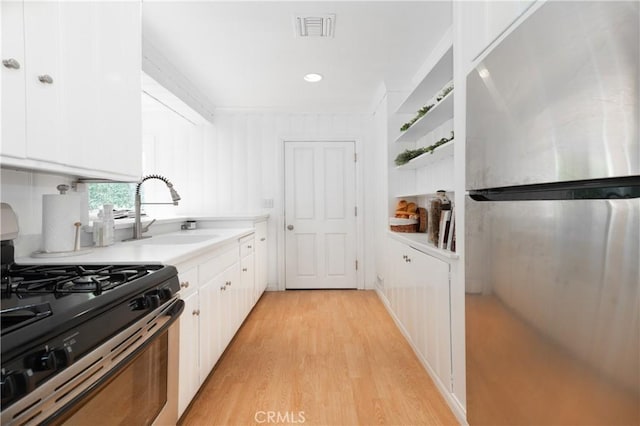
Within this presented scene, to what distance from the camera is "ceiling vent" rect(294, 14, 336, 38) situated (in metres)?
2.18

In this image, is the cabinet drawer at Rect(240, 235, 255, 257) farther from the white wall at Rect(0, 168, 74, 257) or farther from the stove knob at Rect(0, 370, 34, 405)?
the stove knob at Rect(0, 370, 34, 405)

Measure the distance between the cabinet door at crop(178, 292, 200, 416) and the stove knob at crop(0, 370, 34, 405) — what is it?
0.92 m

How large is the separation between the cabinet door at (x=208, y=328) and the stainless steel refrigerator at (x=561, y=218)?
1.40 meters

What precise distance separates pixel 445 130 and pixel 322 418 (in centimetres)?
230

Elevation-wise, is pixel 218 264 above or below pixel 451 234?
below

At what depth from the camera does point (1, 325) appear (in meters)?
0.68

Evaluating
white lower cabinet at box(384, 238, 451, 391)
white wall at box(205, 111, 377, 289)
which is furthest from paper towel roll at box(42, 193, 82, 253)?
white wall at box(205, 111, 377, 289)

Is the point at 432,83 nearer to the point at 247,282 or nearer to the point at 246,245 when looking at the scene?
the point at 246,245

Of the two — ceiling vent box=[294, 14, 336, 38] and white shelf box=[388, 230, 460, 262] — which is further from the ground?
ceiling vent box=[294, 14, 336, 38]

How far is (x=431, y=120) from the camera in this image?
2582 millimetres

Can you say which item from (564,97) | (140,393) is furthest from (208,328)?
(564,97)

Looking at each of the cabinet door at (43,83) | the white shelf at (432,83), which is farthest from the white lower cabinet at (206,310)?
the white shelf at (432,83)

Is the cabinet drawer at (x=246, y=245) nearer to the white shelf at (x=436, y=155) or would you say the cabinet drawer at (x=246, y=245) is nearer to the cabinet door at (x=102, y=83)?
the cabinet door at (x=102, y=83)

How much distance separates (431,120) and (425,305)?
1.45 m
